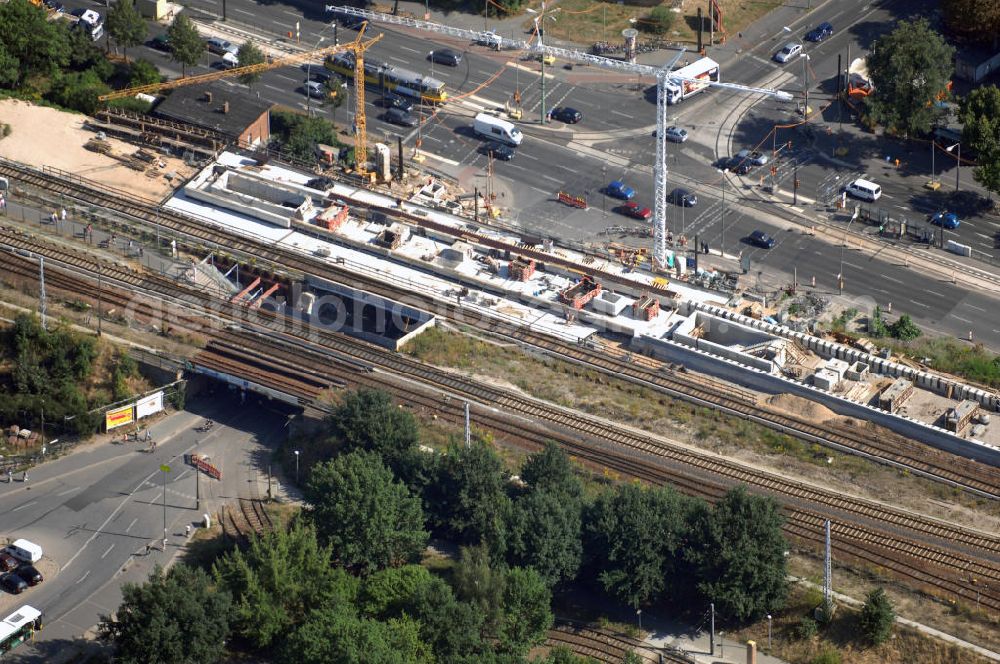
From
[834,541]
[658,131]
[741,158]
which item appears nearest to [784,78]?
[741,158]

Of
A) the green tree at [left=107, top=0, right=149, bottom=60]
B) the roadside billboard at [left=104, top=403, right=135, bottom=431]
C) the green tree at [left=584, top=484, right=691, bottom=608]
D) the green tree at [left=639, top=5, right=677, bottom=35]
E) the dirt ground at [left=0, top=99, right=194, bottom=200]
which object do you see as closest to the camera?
the green tree at [left=584, top=484, right=691, bottom=608]

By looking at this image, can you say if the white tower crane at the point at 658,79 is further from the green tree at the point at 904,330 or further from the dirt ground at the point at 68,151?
the dirt ground at the point at 68,151

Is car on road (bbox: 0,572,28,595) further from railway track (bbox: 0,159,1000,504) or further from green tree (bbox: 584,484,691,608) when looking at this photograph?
railway track (bbox: 0,159,1000,504)

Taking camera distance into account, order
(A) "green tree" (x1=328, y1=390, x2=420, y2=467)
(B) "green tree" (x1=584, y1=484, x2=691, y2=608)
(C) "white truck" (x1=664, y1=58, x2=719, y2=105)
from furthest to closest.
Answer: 1. (C) "white truck" (x1=664, y1=58, x2=719, y2=105)
2. (A) "green tree" (x1=328, y1=390, x2=420, y2=467)
3. (B) "green tree" (x1=584, y1=484, x2=691, y2=608)

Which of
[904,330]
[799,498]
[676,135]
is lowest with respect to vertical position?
[799,498]

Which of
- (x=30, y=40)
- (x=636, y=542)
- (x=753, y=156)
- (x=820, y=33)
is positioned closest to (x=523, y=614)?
(x=636, y=542)

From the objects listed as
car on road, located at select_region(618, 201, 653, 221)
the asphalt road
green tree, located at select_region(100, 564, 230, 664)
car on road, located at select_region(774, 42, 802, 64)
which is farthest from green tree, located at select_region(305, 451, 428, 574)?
car on road, located at select_region(774, 42, 802, 64)

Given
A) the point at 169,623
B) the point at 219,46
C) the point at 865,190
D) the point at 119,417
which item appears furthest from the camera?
the point at 219,46

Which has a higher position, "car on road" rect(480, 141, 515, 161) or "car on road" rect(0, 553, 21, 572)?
"car on road" rect(480, 141, 515, 161)

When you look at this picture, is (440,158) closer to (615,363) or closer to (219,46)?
(219,46)
